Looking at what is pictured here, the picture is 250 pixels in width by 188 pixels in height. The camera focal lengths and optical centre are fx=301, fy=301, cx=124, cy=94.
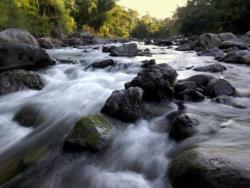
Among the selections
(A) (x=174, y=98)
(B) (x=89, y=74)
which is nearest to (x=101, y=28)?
(B) (x=89, y=74)

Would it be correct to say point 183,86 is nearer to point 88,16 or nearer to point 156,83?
point 156,83

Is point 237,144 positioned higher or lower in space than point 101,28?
higher

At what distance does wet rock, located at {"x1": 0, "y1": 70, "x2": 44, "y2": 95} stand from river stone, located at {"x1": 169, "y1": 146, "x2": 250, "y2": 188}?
4809 millimetres

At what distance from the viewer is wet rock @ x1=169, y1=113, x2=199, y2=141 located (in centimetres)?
429

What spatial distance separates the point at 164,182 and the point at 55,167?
4.56ft

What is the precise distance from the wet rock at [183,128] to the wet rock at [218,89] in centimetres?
173

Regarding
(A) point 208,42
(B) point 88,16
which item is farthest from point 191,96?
(B) point 88,16

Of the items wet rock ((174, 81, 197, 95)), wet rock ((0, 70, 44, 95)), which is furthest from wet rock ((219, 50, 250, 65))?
wet rock ((0, 70, 44, 95))

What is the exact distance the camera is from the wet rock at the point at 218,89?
6074 mm

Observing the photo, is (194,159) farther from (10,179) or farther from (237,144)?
(10,179)

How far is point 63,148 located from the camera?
419 centimetres

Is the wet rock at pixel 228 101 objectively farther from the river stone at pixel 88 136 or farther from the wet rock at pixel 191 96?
the river stone at pixel 88 136

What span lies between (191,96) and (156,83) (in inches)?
29.8

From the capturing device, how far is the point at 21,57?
353 inches
